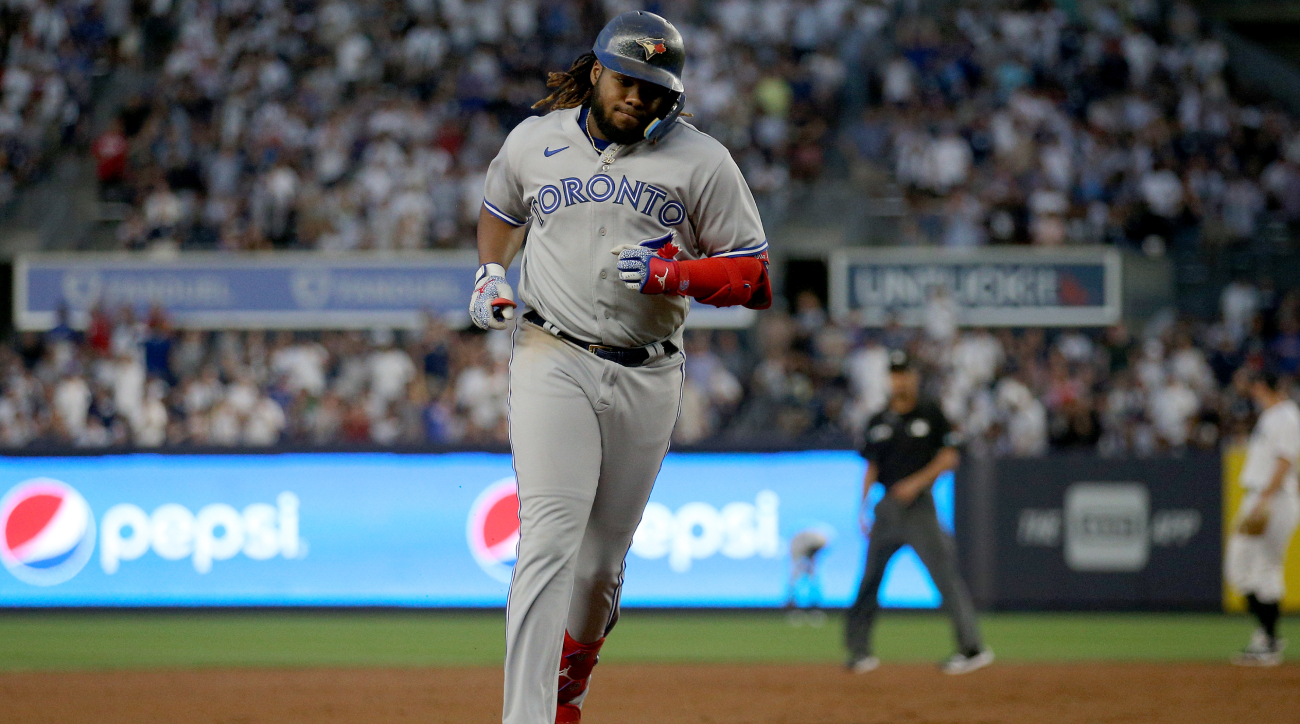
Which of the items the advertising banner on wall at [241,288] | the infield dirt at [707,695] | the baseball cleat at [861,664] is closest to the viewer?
the infield dirt at [707,695]

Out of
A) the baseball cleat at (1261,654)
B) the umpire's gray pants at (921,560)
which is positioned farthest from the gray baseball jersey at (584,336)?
the baseball cleat at (1261,654)

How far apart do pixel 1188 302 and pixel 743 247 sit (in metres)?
16.0

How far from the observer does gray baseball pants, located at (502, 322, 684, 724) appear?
4676 mm

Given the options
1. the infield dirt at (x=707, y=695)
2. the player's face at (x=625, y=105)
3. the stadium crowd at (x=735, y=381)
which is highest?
the player's face at (x=625, y=105)

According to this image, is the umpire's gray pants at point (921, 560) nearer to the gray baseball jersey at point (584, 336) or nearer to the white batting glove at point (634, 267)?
the gray baseball jersey at point (584, 336)

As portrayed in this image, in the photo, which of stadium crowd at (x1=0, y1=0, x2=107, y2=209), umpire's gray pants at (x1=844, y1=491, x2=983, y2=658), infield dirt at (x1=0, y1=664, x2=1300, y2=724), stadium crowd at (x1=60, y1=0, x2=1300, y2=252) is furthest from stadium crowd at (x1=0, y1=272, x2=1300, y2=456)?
infield dirt at (x1=0, y1=664, x2=1300, y2=724)

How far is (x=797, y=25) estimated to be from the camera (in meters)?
22.6

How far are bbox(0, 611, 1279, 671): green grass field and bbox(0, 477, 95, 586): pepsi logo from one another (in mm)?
445

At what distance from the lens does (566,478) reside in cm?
476

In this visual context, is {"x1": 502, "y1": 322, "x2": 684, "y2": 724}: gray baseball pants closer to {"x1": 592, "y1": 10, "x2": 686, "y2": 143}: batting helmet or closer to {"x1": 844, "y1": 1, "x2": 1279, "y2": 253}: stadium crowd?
{"x1": 592, "y1": 10, "x2": 686, "y2": 143}: batting helmet

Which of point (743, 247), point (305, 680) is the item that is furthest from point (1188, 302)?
point (743, 247)

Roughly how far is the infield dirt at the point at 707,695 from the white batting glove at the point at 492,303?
2.78 m

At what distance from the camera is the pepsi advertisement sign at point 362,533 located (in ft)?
43.3

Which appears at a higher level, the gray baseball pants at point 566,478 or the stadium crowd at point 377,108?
the stadium crowd at point 377,108
